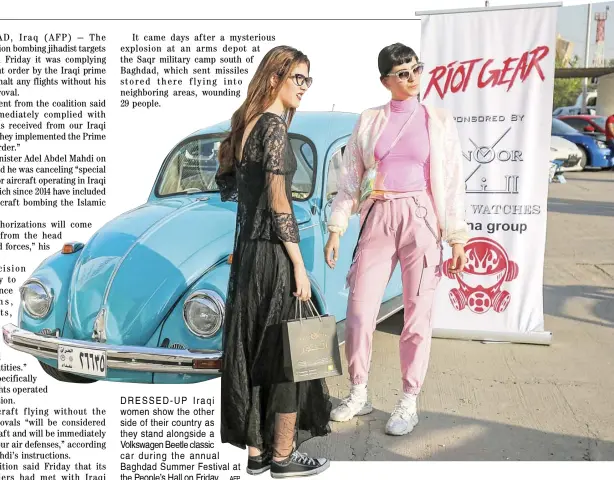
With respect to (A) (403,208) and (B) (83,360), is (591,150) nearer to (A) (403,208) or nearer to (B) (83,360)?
(A) (403,208)

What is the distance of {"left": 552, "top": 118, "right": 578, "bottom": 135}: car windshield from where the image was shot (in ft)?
55.2

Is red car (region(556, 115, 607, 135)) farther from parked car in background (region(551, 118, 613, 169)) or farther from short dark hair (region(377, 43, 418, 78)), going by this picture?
short dark hair (region(377, 43, 418, 78))

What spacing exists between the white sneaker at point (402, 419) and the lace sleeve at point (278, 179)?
4.12 ft

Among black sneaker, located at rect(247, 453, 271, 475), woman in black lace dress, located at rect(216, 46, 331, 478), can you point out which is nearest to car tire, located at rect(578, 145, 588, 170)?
woman in black lace dress, located at rect(216, 46, 331, 478)

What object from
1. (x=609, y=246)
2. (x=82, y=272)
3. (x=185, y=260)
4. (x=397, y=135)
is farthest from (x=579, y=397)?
(x=609, y=246)

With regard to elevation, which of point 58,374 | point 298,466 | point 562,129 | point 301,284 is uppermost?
point 562,129

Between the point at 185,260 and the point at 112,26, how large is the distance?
52.8 inches

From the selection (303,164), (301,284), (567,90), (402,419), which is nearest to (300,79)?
(301,284)

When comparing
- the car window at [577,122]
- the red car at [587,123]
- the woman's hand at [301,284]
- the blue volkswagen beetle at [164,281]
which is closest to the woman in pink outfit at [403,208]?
the blue volkswagen beetle at [164,281]

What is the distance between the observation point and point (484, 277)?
485 centimetres

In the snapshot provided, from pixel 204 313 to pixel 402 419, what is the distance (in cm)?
117

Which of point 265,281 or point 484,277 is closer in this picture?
point 265,281

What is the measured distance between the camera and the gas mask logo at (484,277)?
15.7ft

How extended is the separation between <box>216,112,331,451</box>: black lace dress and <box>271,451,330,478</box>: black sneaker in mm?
90
